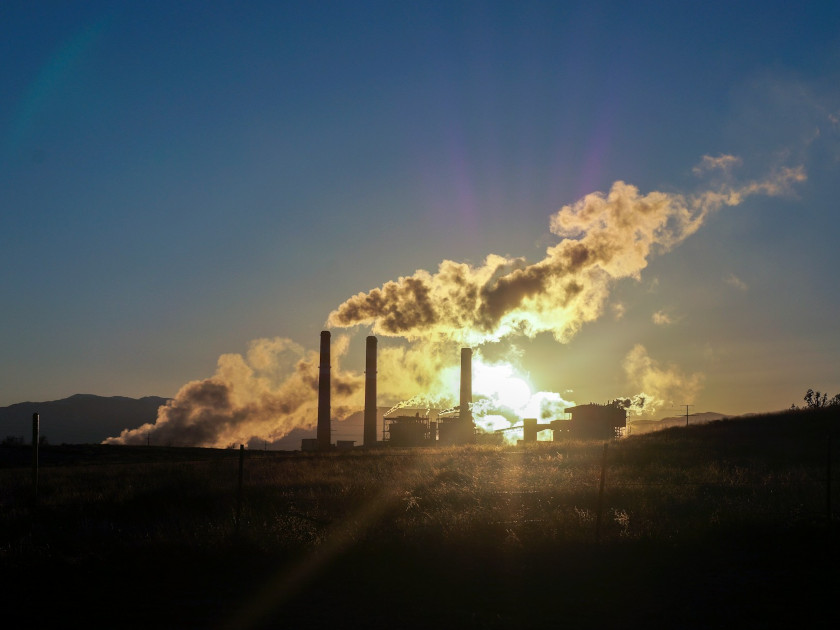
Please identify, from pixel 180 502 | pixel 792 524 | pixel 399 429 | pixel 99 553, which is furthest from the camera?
pixel 399 429

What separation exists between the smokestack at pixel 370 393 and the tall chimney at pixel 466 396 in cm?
774

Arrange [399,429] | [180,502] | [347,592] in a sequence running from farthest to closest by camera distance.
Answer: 1. [399,429]
2. [180,502]
3. [347,592]

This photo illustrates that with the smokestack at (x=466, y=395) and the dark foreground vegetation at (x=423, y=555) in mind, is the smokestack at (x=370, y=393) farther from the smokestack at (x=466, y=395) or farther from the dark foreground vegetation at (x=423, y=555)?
the dark foreground vegetation at (x=423, y=555)

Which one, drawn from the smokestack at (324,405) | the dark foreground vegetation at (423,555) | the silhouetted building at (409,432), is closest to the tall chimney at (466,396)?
the silhouetted building at (409,432)

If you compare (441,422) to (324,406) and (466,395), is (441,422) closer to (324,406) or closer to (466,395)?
(466,395)

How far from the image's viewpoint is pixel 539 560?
494 inches

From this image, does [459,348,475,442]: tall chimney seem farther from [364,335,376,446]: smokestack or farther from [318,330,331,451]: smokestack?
[318,330,331,451]: smokestack

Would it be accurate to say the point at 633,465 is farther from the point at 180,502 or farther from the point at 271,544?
the point at 271,544

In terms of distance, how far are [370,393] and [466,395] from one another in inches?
329

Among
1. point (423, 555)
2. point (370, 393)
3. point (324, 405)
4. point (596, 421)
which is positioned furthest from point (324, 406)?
point (423, 555)

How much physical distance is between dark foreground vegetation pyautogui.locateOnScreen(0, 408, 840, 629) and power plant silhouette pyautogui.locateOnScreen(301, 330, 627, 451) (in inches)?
1565

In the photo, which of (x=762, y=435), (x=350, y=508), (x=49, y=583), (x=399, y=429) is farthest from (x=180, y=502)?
(x=399, y=429)

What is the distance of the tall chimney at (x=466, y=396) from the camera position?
63.8m

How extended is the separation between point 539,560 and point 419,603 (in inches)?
125
